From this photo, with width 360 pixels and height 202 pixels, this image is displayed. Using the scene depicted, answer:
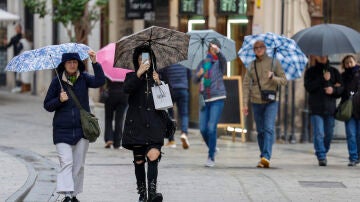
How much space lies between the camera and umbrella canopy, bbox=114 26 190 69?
11.3 meters

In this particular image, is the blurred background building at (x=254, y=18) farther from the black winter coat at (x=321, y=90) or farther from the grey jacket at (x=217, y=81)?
the grey jacket at (x=217, y=81)

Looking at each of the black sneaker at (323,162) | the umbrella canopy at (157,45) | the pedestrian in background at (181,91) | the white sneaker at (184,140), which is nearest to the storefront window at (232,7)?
the pedestrian in background at (181,91)

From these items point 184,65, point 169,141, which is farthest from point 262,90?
point 169,141

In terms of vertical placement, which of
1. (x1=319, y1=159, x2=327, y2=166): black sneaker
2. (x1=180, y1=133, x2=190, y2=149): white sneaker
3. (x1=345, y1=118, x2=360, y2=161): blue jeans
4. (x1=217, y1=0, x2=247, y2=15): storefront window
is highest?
(x1=217, y1=0, x2=247, y2=15): storefront window

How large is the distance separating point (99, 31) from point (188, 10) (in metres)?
8.23

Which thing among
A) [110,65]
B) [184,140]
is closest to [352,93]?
[184,140]

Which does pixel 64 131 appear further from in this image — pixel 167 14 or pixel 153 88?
pixel 167 14

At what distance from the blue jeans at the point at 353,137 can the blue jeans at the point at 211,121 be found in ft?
6.18

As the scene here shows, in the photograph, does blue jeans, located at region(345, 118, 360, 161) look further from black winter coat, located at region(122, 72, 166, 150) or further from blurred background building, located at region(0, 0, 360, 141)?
black winter coat, located at region(122, 72, 166, 150)

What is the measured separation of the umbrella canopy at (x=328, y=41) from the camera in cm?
1543

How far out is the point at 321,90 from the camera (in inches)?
623

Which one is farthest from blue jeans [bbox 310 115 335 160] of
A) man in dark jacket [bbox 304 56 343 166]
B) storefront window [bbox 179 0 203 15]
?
storefront window [bbox 179 0 203 15]

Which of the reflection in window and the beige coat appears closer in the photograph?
the beige coat

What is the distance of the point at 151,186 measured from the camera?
10883 millimetres
